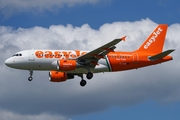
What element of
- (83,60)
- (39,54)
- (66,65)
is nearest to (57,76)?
(83,60)

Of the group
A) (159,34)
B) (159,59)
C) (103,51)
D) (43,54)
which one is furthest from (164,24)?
(43,54)

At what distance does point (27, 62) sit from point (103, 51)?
10.8 metres

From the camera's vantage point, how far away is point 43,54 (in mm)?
82875

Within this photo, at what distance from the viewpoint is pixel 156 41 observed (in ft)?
305

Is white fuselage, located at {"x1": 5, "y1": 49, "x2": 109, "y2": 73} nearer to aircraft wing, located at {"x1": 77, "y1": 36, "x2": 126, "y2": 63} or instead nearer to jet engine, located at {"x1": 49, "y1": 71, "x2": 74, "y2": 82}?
aircraft wing, located at {"x1": 77, "y1": 36, "x2": 126, "y2": 63}

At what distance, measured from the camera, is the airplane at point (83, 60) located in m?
82.2

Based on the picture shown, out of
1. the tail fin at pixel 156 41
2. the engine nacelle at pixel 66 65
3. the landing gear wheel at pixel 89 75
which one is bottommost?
the landing gear wheel at pixel 89 75

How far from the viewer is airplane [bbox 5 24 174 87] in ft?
270

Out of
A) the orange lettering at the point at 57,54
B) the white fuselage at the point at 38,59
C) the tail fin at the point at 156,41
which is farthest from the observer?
the tail fin at the point at 156,41

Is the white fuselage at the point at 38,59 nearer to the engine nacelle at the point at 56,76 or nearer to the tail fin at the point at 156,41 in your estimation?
the engine nacelle at the point at 56,76

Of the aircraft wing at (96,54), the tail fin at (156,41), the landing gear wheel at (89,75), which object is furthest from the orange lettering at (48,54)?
the tail fin at (156,41)

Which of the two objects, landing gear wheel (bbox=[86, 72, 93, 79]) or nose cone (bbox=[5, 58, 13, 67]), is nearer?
nose cone (bbox=[5, 58, 13, 67])

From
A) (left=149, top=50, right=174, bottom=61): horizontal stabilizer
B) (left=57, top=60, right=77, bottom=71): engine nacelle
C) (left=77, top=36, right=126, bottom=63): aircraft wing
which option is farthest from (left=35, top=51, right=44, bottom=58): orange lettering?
(left=149, top=50, right=174, bottom=61): horizontal stabilizer

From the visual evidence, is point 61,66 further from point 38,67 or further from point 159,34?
point 159,34
